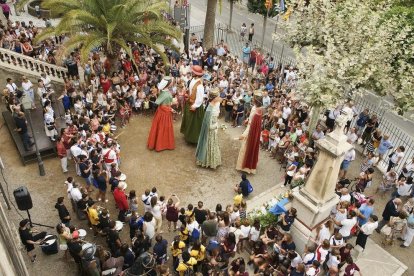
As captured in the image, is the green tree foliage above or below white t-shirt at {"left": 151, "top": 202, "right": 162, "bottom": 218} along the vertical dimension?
above

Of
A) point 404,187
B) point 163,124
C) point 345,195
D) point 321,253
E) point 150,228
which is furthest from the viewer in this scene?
point 163,124

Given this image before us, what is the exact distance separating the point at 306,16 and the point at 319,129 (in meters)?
4.22

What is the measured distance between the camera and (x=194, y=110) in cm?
1361

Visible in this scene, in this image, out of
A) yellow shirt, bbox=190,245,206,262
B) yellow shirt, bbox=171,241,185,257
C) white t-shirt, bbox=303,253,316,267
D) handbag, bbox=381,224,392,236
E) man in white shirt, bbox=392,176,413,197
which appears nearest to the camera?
yellow shirt, bbox=190,245,206,262

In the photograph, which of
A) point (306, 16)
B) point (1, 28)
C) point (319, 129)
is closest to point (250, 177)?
point (319, 129)

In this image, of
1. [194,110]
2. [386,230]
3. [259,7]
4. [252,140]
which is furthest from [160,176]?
[259,7]

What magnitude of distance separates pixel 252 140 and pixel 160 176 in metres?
3.18

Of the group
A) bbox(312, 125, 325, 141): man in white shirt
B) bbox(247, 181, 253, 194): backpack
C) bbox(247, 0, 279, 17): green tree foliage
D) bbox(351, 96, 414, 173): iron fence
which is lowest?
bbox(351, 96, 414, 173): iron fence

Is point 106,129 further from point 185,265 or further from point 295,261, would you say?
point 295,261

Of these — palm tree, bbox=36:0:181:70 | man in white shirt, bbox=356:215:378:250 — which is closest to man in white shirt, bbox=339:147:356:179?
man in white shirt, bbox=356:215:378:250

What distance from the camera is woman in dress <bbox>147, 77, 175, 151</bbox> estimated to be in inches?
520

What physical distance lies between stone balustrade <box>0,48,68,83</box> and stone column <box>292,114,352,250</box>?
38.4 feet

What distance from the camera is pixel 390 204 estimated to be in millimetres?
11344

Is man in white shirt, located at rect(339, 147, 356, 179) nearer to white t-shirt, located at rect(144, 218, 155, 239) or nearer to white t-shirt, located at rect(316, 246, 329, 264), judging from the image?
white t-shirt, located at rect(316, 246, 329, 264)
